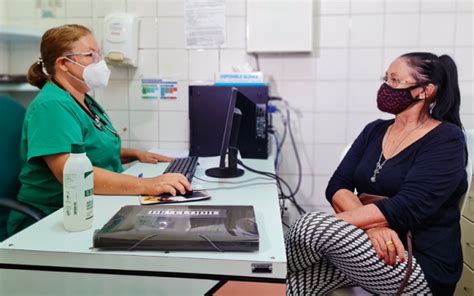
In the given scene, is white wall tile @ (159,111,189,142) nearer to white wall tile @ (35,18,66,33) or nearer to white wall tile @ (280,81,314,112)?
white wall tile @ (280,81,314,112)

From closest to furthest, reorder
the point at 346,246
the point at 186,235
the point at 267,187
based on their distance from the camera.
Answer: the point at 186,235
the point at 346,246
the point at 267,187

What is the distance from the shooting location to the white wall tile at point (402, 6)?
2115 mm

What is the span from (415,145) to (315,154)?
0.95m

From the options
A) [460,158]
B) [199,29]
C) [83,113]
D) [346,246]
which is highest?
[199,29]

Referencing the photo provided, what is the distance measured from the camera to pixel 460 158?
4.23ft

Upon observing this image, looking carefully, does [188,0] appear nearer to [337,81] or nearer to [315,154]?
[337,81]

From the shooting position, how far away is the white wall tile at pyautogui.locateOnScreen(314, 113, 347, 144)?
225 cm

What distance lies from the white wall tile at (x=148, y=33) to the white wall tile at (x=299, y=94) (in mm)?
777

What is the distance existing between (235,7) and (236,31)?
13cm

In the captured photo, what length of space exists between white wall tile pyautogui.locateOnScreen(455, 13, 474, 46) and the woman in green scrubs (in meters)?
1.70

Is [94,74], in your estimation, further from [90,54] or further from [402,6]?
[402,6]

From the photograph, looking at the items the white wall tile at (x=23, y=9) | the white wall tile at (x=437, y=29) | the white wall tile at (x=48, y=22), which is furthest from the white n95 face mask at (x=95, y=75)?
the white wall tile at (x=437, y=29)

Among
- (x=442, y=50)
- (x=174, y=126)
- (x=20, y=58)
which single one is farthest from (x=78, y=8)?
(x=442, y=50)

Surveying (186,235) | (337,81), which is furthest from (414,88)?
(186,235)
